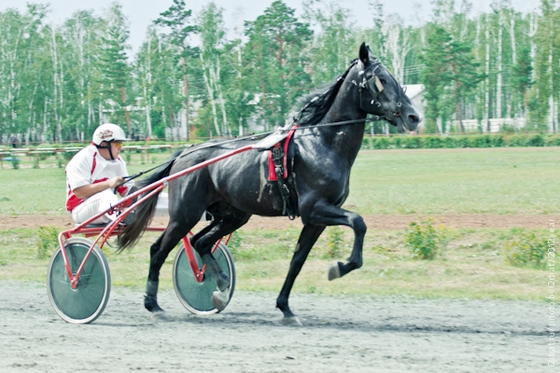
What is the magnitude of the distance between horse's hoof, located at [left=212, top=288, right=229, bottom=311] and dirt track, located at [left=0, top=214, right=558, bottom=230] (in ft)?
18.8

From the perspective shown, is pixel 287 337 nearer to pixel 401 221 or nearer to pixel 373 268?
pixel 373 268

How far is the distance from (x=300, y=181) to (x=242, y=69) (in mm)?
41995

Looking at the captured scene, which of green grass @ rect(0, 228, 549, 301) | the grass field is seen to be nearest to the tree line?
the grass field

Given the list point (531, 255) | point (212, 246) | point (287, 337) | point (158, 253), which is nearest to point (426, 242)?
point (531, 255)

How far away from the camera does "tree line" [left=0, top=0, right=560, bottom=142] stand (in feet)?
151

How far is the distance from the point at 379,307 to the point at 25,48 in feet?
164

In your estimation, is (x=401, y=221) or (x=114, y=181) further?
(x=401, y=221)

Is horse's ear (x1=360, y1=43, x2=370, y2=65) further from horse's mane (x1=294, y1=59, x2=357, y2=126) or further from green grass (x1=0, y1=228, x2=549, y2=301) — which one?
green grass (x1=0, y1=228, x2=549, y2=301)

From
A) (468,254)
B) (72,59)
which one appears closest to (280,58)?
(72,59)

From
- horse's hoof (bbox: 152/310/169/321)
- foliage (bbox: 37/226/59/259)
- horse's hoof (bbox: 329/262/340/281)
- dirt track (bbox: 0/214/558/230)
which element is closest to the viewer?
horse's hoof (bbox: 329/262/340/281)

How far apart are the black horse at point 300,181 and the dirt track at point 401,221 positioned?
570 centimetres

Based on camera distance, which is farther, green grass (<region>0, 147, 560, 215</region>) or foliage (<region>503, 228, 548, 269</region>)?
green grass (<region>0, 147, 560, 215</region>)

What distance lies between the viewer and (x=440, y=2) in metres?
56.4

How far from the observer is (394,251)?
33.2 feet
